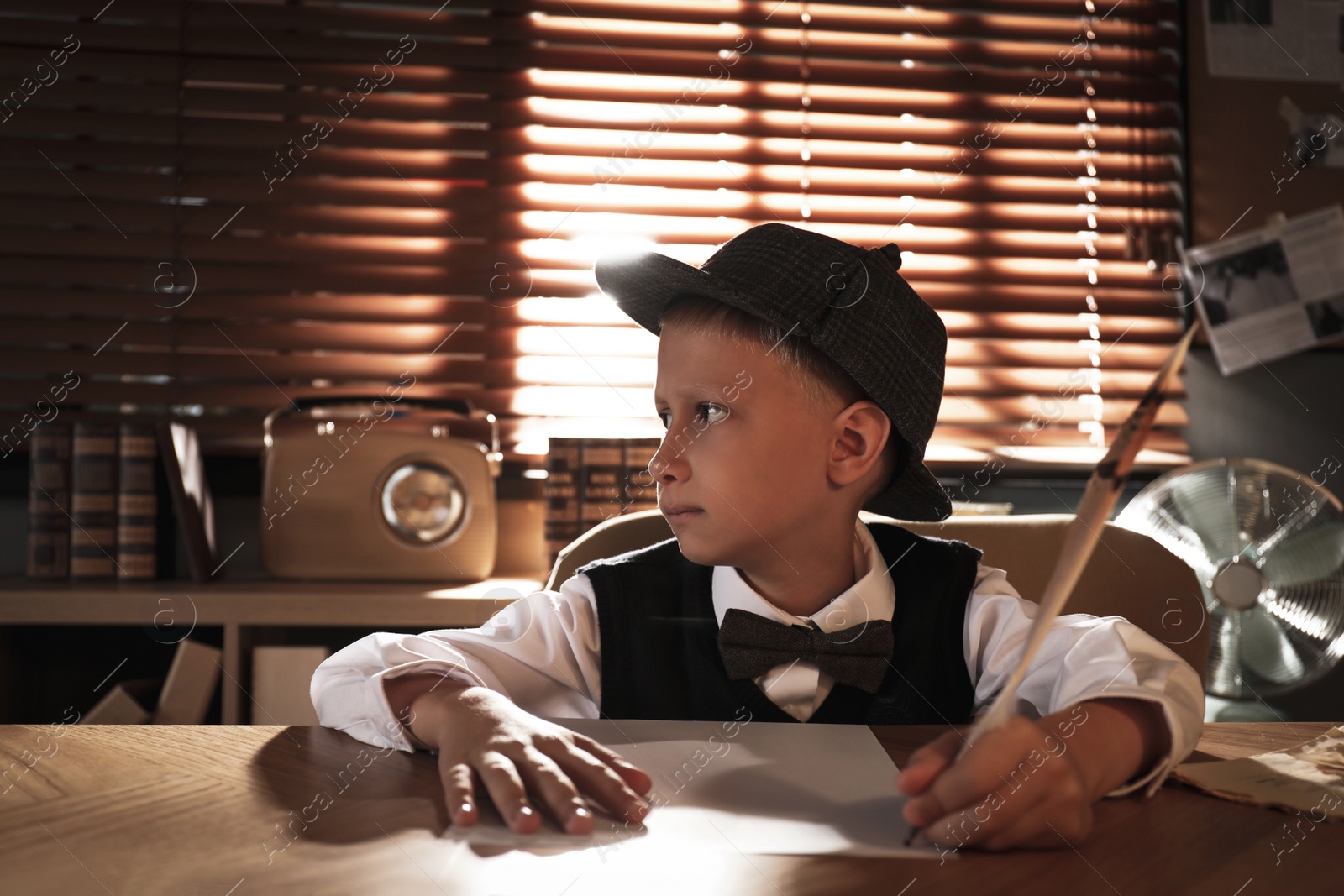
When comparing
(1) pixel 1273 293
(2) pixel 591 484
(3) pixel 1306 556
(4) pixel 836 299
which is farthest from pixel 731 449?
(1) pixel 1273 293

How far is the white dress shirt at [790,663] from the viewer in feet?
2.01

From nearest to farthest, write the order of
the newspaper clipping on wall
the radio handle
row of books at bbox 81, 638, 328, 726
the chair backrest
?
the chair backrest
row of books at bbox 81, 638, 328, 726
the radio handle
the newspaper clipping on wall

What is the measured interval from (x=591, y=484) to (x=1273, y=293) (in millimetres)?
1488

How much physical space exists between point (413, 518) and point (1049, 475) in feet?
4.15

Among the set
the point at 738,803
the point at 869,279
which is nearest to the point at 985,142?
the point at 869,279

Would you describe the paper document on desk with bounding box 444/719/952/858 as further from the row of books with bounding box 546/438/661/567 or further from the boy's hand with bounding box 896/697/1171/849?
the row of books with bounding box 546/438/661/567

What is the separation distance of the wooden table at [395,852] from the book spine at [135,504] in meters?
1.24

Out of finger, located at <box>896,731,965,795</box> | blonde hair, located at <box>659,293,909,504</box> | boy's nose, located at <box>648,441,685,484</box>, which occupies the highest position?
blonde hair, located at <box>659,293,909,504</box>

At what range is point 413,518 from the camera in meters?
1.70

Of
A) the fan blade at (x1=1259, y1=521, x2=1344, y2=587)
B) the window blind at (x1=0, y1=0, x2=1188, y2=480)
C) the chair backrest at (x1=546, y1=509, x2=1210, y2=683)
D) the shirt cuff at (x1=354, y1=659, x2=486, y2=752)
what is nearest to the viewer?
the shirt cuff at (x1=354, y1=659, x2=486, y2=752)

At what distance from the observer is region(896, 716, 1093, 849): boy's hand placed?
16.9 inches

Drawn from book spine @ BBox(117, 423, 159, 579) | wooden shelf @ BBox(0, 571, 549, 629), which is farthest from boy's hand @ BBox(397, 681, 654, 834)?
book spine @ BBox(117, 423, 159, 579)

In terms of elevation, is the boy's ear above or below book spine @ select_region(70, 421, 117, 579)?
above

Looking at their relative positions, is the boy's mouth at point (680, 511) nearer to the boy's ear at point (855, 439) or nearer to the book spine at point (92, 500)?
Answer: the boy's ear at point (855, 439)
